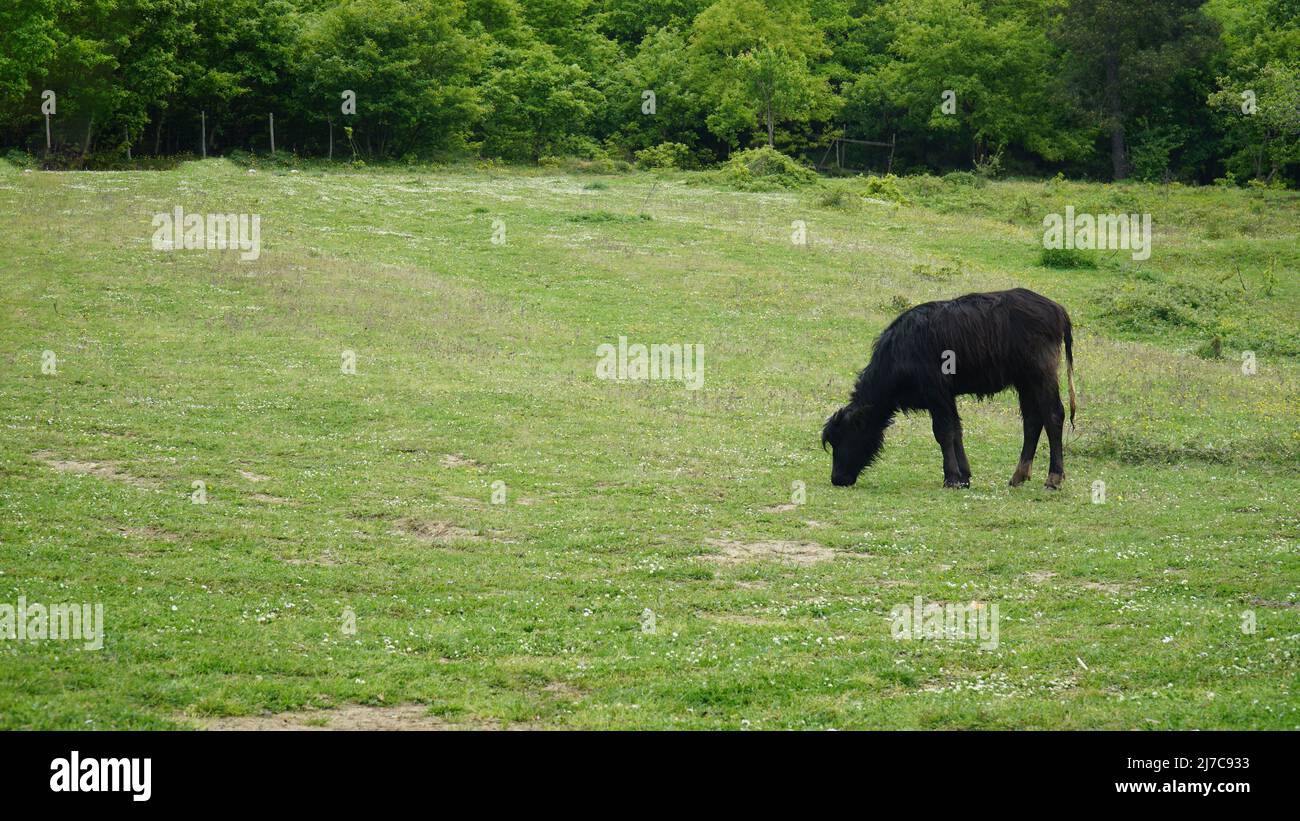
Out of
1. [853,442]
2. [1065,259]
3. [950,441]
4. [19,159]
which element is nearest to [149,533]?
[853,442]

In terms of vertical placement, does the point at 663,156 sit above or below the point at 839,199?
above

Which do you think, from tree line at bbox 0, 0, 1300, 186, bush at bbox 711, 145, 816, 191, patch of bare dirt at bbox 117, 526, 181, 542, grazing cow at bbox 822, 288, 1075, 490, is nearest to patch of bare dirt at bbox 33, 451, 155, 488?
patch of bare dirt at bbox 117, 526, 181, 542

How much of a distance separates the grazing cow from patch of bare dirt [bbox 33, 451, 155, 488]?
1146cm

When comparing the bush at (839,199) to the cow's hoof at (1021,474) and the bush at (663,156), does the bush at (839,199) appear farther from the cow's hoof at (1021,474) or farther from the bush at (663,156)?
the cow's hoof at (1021,474)

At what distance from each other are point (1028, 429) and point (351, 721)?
1349 centimetres

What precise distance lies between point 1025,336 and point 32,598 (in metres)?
14.8

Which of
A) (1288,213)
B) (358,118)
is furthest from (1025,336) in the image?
(358,118)

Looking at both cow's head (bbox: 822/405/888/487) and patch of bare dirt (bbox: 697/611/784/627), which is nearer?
patch of bare dirt (bbox: 697/611/784/627)

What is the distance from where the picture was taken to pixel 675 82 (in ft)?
274

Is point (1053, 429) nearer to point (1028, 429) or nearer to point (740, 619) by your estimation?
point (1028, 429)

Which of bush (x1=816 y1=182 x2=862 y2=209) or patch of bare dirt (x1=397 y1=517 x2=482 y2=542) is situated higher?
bush (x1=816 y1=182 x2=862 y2=209)

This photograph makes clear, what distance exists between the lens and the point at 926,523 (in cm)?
1677

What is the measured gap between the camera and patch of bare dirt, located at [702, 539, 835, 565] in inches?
596

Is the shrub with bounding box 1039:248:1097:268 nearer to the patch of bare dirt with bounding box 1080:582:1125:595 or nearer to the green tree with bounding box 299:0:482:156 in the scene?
the patch of bare dirt with bounding box 1080:582:1125:595
